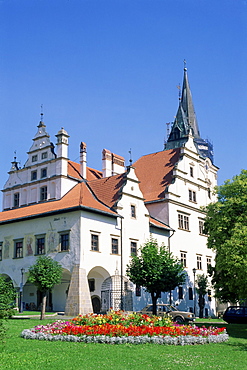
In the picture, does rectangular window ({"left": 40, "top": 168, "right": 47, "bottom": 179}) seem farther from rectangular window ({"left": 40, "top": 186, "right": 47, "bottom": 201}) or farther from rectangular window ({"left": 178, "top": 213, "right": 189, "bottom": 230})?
rectangular window ({"left": 178, "top": 213, "right": 189, "bottom": 230})

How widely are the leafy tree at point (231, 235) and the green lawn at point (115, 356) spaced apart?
30.1 feet

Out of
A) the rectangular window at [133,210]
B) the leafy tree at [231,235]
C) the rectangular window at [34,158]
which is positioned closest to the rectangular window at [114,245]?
the rectangular window at [133,210]

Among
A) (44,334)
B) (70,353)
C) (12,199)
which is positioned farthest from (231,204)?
(12,199)

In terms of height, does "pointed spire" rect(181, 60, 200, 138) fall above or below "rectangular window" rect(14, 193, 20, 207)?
above

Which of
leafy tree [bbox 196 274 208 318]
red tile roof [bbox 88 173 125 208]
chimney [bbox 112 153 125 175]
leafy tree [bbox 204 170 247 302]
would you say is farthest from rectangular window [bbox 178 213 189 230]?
leafy tree [bbox 204 170 247 302]

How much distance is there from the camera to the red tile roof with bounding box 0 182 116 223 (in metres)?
34.4

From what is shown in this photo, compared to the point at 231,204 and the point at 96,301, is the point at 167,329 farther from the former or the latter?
the point at 96,301

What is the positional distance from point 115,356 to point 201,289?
3077cm

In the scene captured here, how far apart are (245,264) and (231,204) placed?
214 inches

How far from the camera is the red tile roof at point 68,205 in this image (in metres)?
34.4

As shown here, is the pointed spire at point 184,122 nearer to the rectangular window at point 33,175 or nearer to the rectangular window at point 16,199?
the rectangular window at point 33,175

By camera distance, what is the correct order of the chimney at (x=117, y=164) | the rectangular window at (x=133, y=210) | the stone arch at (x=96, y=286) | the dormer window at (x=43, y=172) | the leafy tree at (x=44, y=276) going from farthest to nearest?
the chimney at (x=117, y=164), the dormer window at (x=43, y=172), the rectangular window at (x=133, y=210), the stone arch at (x=96, y=286), the leafy tree at (x=44, y=276)

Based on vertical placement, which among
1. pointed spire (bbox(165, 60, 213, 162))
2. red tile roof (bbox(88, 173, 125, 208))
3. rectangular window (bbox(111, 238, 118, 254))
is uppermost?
pointed spire (bbox(165, 60, 213, 162))

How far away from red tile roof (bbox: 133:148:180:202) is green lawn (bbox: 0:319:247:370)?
2788cm
